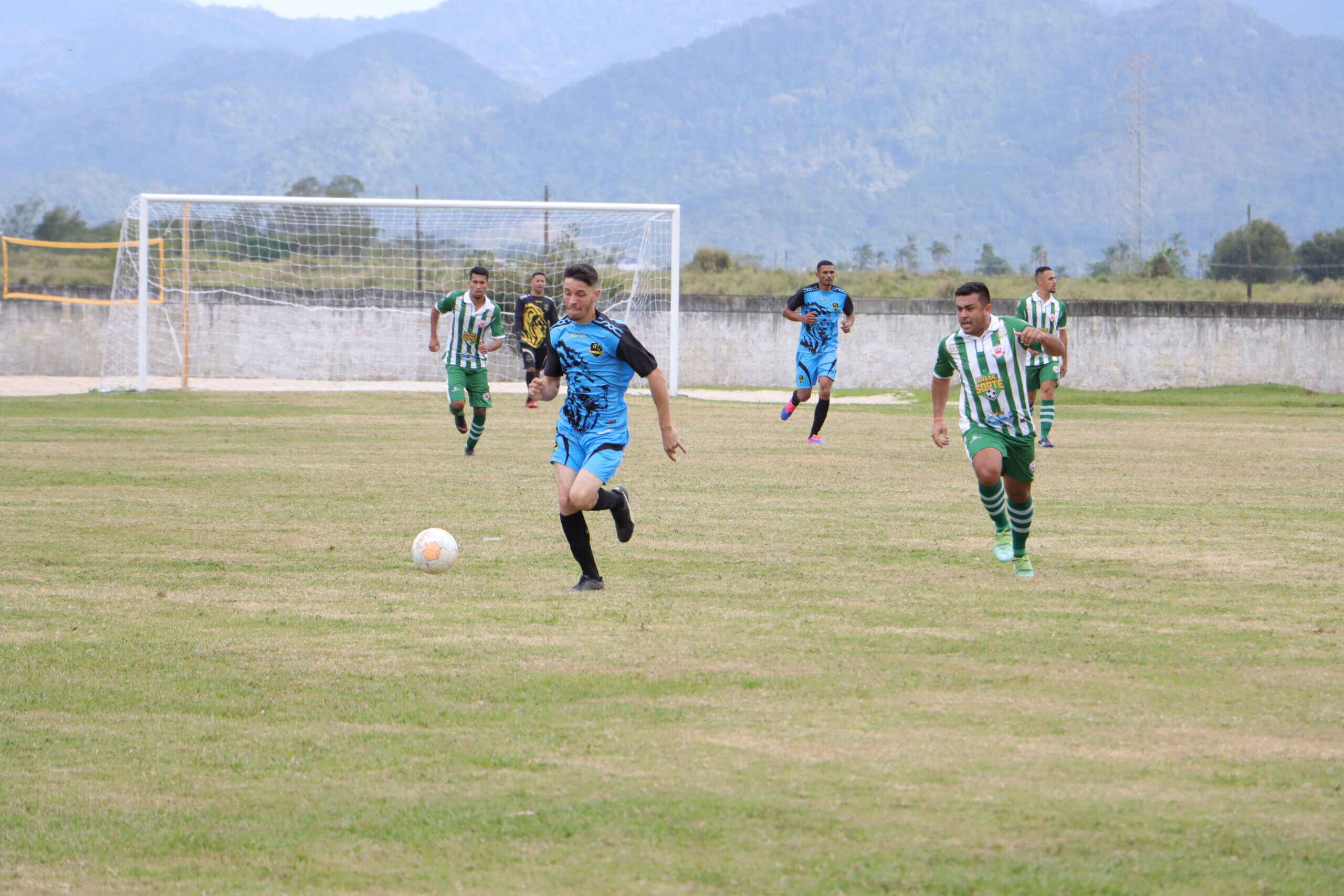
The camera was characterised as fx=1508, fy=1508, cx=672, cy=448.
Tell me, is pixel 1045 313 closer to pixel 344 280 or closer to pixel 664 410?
pixel 664 410

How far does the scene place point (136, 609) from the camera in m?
7.72

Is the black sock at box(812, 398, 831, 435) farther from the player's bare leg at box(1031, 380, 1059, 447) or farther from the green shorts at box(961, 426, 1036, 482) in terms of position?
the green shorts at box(961, 426, 1036, 482)

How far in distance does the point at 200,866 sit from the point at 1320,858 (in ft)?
10.3

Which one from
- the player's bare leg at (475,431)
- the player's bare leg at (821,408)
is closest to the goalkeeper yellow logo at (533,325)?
the player's bare leg at (475,431)

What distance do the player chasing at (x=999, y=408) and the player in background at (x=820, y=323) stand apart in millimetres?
8509

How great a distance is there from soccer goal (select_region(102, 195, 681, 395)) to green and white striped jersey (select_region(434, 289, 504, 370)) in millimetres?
10464

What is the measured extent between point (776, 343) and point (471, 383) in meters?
15.4

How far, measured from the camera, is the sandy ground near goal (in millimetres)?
26969

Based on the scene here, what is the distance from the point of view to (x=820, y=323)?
1820 centimetres

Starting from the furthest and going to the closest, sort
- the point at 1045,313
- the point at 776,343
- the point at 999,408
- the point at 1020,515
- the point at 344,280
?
the point at 776,343 → the point at 344,280 → the point at 1045,313 → the point at 999,408 → the point at 1020,515

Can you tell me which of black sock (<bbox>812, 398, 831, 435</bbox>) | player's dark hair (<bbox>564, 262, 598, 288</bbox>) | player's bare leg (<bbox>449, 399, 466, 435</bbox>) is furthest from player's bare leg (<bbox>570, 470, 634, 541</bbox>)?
black sock (<bbox>812, 398, 831, 435</bbox>)

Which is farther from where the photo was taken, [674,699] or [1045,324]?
[1045,324]

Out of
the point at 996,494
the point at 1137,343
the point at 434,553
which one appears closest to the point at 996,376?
the point at 996,494

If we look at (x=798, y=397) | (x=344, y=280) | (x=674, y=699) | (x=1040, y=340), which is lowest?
(x=674, y=699)
